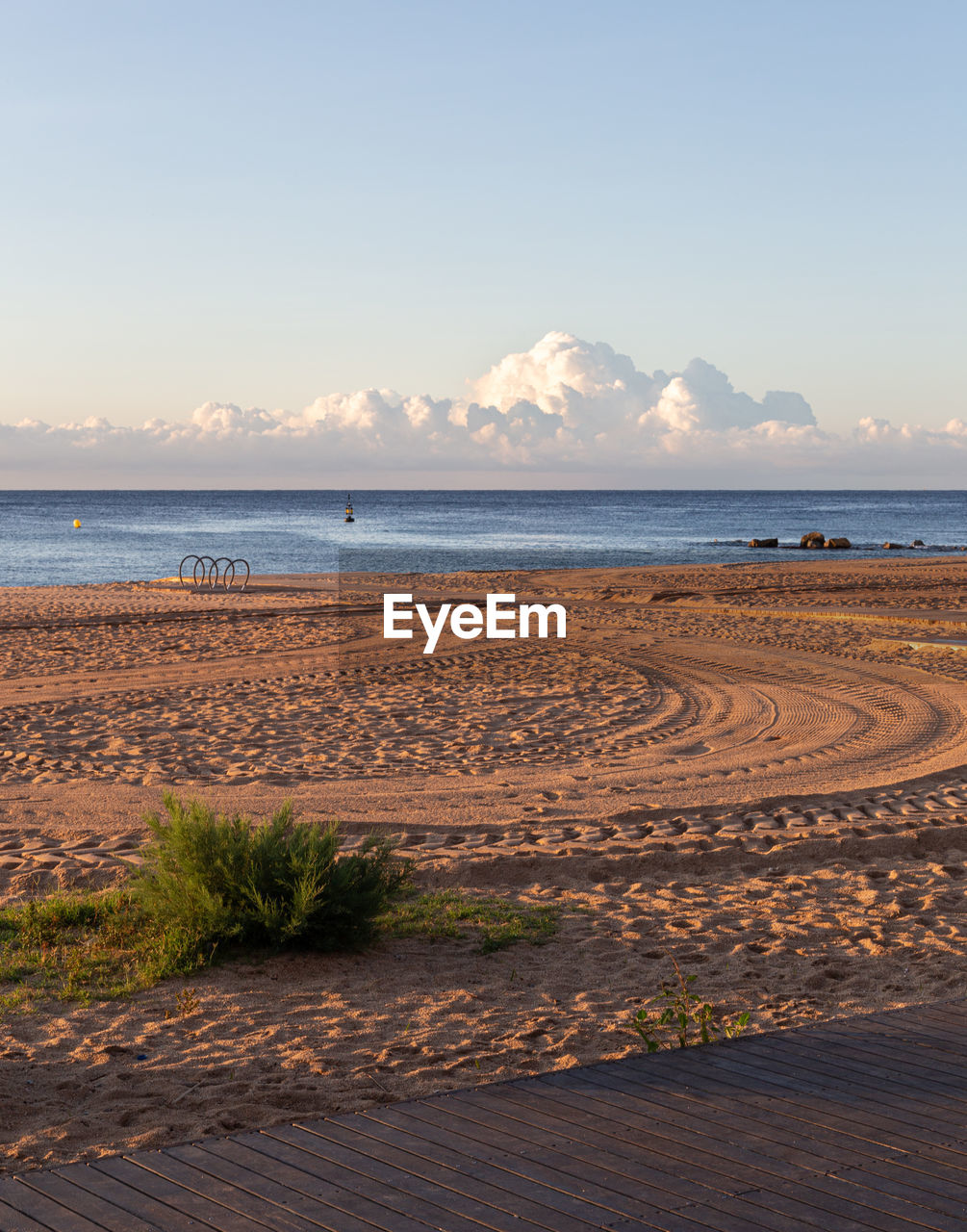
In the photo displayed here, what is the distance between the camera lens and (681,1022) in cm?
455

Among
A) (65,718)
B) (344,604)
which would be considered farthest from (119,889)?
(344,604)

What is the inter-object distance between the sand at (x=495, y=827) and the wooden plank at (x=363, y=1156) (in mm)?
371

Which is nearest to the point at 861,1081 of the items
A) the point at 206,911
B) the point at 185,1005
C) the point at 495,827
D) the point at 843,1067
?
the point at 843,1067

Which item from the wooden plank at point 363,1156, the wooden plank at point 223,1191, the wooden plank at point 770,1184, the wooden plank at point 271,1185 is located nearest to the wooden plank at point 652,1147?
the wooden plank at point 770,1184

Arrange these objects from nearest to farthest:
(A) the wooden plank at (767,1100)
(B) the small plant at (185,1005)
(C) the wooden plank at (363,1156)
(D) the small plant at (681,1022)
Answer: (C) the wooden plank at (363,1156) → (A) the wooden plank at (767,1100) → (D) the small plant at (681,1022) → (B) the small plant at (185,1005)

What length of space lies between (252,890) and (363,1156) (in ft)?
8.44

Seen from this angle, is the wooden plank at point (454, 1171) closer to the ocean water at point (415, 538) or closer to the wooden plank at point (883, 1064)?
the wooden plank at point (883, 1064)

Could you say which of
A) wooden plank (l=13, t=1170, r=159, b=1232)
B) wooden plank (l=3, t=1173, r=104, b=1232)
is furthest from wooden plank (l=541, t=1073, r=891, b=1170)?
wooden plank (l=3, t=1173, r=104, b=1232)

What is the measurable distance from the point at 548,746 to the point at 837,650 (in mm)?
8337

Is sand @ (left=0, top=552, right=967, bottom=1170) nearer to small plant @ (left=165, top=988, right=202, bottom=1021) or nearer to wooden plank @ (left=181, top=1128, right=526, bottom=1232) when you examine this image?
small plant @ (left=165, top=988, right=202, bottom=1021)

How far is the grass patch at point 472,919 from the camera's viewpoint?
20.2 feet

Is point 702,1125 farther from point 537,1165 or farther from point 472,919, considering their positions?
point 472,919

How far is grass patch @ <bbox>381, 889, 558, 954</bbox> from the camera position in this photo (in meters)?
6.17

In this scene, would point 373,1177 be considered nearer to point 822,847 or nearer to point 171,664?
point 822,847
